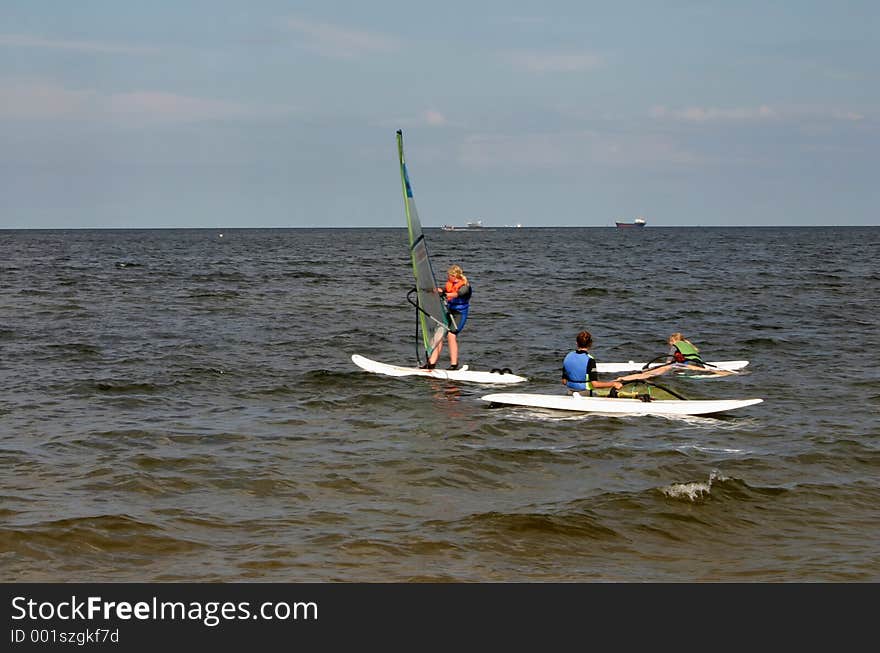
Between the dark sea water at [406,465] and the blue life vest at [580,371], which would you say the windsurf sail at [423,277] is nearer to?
the dark sea water at [406,465]

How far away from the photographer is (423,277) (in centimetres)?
2030

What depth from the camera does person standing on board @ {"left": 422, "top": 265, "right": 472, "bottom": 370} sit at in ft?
64.8

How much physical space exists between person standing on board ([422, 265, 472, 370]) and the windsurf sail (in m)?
0.11

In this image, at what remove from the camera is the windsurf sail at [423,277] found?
2012 centimetres

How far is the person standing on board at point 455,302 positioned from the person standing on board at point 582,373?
11.1ft

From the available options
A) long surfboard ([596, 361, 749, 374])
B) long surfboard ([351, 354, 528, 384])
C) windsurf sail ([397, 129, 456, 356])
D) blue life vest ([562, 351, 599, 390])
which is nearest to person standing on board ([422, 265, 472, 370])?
windsurf sail ([397, 129, 456, 356])

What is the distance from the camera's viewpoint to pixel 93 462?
13062mm

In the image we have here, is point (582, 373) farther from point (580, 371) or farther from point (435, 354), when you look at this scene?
point (435, 354)

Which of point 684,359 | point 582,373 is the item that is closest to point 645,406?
point 582,373

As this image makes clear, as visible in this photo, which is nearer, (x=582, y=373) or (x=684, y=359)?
(x=582, y=373)

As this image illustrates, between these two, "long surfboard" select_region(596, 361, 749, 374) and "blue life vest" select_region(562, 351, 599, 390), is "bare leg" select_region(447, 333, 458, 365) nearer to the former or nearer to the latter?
"long surfboard" select_region(596, 361, 749, 374)

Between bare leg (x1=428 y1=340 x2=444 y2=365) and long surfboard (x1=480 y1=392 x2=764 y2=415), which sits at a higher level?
bare leg (x1=428 y1=340 x2=444 y2=365)

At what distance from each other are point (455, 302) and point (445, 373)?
4.80 ft
